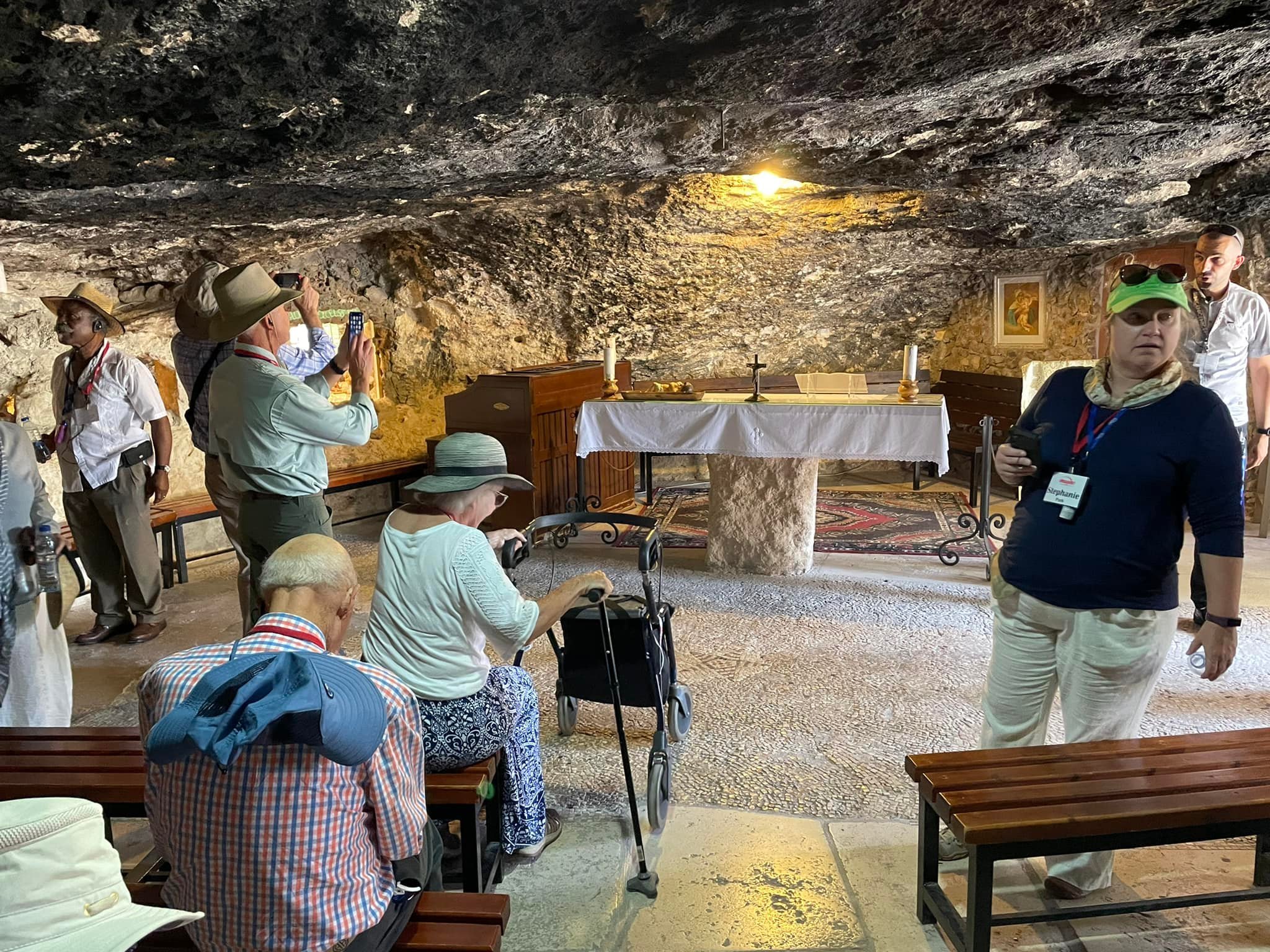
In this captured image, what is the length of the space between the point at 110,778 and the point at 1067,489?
8.83ft

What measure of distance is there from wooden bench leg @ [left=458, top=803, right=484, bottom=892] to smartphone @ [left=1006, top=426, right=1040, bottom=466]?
70.6 inches

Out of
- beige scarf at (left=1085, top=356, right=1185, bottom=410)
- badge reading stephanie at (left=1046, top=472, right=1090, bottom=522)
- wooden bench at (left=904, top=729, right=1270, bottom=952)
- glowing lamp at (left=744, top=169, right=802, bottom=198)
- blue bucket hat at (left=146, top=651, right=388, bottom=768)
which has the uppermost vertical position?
glowing lamp at (left=744, top=169, right=802, bottom=198)

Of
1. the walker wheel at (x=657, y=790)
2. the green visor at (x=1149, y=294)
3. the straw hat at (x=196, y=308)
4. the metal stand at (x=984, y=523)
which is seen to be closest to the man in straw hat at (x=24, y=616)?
the straw hat at (x=196, y=308)

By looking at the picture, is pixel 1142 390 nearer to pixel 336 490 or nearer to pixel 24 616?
pixel 24 616

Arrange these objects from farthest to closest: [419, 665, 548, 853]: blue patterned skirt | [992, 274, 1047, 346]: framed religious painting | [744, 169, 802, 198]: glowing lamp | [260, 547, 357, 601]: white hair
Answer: [992, 274, 1047, 346]: framed religious painting, [744, 169, 802, 198]: glowing lamp, [419, 665, 548, 853]: blue patterned skirt, [260, 547, 357, 601]: white hair

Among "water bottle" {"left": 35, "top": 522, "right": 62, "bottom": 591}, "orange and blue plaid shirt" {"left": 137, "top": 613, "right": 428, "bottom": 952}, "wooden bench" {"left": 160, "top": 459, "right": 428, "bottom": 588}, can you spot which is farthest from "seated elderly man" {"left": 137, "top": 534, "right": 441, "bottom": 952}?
"wooden bench" {"left": 160, "top": 459, "right": 428, "bottom": 588}

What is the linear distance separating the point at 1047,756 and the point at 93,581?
5044mm

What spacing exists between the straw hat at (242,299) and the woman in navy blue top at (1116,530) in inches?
103

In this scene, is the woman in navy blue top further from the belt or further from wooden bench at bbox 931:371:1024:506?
wooden bench at bbox 931:371:1024:506

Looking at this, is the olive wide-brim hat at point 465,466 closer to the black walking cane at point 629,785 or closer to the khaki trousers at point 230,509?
the black walking cane at point 629,785

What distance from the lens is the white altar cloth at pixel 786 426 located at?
5.84 m

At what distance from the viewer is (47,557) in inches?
119

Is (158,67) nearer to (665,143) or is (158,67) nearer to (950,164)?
(665,143)

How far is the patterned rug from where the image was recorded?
23.4ft
